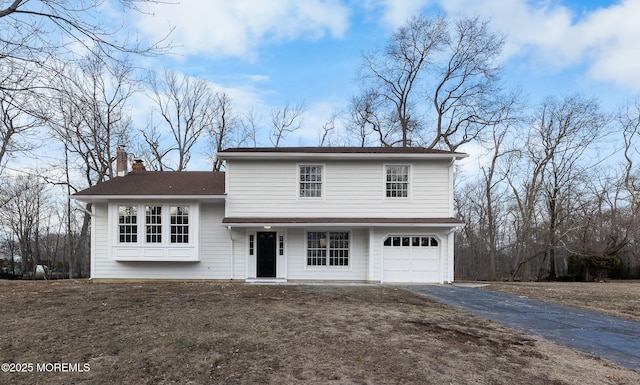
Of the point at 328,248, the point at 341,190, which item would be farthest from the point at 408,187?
the point at 328,248

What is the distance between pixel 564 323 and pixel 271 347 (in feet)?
21.5

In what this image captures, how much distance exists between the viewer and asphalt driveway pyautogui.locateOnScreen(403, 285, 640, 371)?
603cm

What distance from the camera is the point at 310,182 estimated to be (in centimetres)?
1536

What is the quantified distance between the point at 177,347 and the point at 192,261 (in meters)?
9.79

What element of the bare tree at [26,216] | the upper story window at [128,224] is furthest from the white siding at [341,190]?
the bare tree at [26,216]

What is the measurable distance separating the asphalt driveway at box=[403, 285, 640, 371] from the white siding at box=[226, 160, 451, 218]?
436 cm

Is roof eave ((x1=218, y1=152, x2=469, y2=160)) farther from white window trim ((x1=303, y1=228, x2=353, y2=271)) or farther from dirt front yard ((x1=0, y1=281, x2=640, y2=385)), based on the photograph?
dirt front yard ((x1=0, y1=281, x2=640, y2=385))

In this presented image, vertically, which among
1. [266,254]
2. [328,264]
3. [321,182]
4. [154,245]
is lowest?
[328,264]

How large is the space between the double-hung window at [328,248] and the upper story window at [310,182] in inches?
64.6

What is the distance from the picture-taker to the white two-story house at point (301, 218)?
14.9 m

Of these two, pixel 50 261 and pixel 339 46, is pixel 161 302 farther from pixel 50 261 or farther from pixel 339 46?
pixel 50 261

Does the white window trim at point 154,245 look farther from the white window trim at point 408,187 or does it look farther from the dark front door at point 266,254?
the white window trim at point 408,187

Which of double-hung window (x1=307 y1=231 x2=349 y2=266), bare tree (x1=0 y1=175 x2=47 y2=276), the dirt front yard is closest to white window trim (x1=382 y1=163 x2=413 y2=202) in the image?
double-hung window (x1=307 y1=231 x2=349 y2=266)

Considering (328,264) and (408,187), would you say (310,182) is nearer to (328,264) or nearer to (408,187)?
(328,264)
